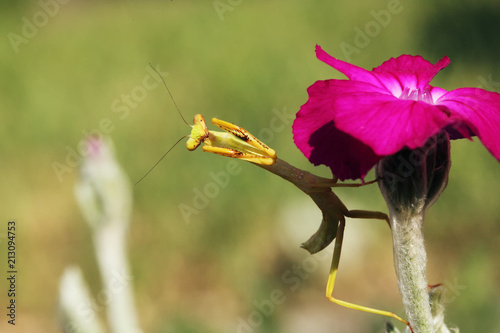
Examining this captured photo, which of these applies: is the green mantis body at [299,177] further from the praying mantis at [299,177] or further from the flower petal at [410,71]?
the flower petal at [410,71]

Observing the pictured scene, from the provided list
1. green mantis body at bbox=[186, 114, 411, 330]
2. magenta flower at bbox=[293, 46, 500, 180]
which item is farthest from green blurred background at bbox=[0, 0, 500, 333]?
magenta flower at bbox=[293, 46, 500, 180]

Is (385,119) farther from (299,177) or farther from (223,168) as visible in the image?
(223,168)

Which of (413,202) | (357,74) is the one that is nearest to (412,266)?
(413,202)

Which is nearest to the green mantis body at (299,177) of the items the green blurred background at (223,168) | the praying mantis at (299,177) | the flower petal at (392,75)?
the praying mantis at (299,177)

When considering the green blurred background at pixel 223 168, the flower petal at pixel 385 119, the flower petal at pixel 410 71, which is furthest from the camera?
the green blurred background at pixel 223 168

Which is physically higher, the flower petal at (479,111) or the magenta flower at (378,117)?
the flower petal at (479,111)

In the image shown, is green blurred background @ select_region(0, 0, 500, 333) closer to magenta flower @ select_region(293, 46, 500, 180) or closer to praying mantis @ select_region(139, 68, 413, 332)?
praying mantis @ select_region(139, 68, 413, 332)

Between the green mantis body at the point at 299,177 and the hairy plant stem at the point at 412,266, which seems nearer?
the hairy plant stem at the point at 412,266
